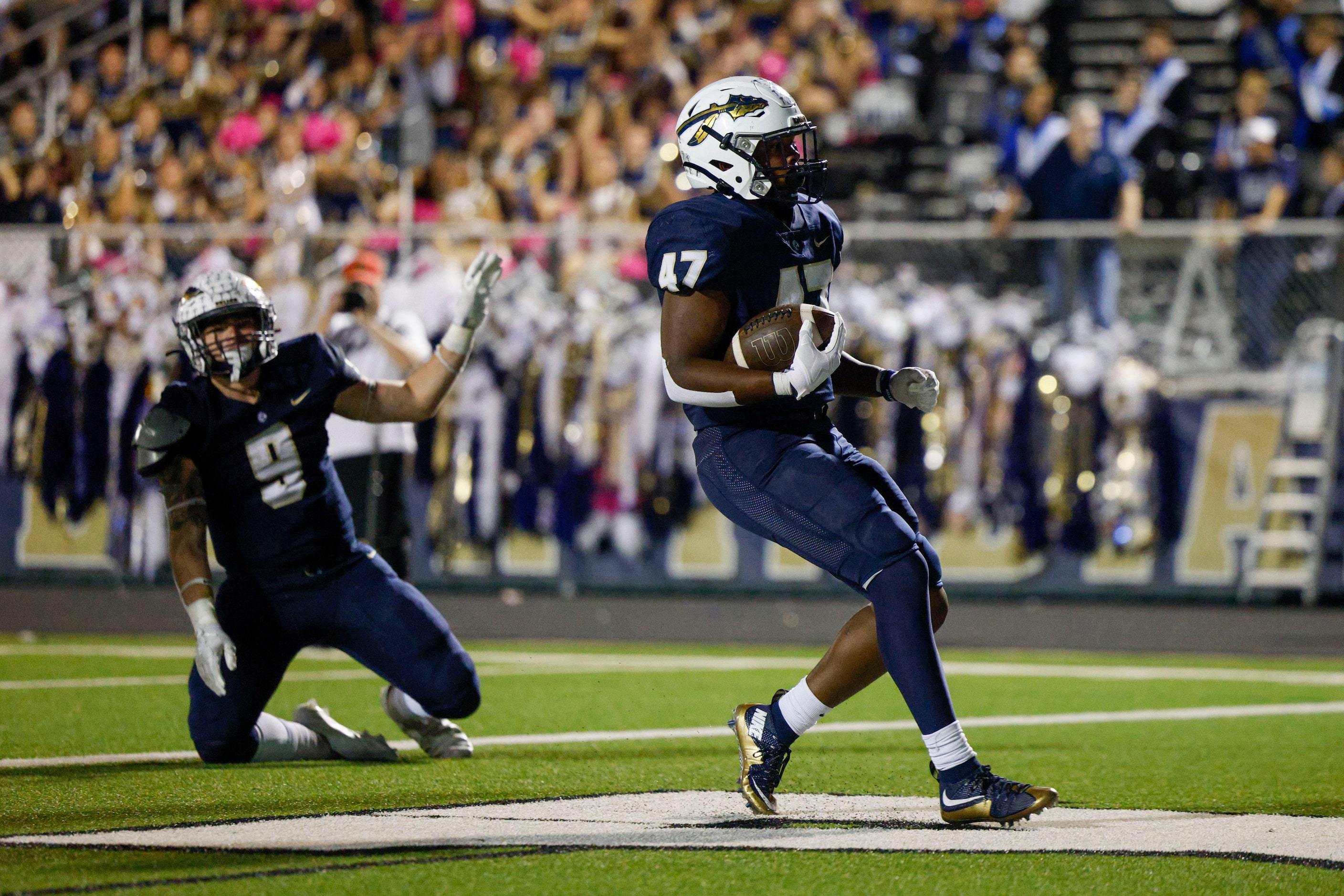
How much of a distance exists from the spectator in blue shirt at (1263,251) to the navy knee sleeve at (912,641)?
7.60 metres

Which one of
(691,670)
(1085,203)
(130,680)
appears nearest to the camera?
(130,680)

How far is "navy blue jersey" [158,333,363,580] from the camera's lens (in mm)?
5258

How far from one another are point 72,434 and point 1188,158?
7.82m

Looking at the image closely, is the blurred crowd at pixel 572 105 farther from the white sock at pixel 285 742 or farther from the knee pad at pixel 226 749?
the knee pad at pixel 226 749

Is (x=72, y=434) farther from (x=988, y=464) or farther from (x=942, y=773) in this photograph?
(x=942, y=773)

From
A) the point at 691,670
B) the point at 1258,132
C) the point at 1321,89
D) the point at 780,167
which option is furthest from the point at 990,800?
the point at 1321,89

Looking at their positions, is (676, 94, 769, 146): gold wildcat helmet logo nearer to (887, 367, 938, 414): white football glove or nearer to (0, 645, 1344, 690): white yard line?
(887, 367, 938, 414): white football glove

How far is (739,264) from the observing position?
439 cm

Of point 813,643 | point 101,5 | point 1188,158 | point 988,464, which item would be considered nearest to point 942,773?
point 813,643

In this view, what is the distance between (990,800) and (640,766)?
4.84ft

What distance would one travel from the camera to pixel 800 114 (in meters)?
4.63

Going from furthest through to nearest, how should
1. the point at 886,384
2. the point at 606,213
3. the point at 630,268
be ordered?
the point at 606,213 < the point at 630,268 < the point at 886,384

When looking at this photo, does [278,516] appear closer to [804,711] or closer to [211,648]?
[211,648]

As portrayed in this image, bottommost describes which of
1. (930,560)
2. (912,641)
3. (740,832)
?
(740,832)
